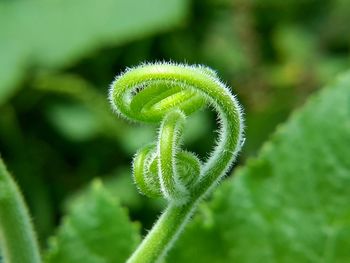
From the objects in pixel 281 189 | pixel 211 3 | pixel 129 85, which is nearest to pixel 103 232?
pixel 281 189

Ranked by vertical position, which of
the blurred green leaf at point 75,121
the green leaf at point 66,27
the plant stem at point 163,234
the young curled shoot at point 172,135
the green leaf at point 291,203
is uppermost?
the green leaf at point 66,27

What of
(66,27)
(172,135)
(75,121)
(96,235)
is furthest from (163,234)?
(66,27)

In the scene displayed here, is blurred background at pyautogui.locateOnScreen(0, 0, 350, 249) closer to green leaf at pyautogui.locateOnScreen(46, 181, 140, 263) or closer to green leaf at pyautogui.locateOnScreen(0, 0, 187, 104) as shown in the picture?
green leaf at pyautogui.locateOnScreen(0, 0, 187, 104)

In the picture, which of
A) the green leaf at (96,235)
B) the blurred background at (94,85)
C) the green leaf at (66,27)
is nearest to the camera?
the green leaf at (96,235)

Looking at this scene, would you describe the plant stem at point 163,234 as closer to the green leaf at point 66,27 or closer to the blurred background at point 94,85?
the blurred background at point 94,85

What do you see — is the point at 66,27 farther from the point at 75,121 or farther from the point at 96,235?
the point at 96,235

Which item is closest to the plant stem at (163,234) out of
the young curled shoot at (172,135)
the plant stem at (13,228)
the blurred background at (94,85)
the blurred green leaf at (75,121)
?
the young curled shoot at (172,135)

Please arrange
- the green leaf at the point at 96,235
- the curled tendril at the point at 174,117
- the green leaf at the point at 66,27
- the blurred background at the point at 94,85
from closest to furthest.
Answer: the curled tendril at the point at 174,117
the green leaf at the point at 96,235
the blurred background at the point at 94,85
the green leaf at the point at 66,27
